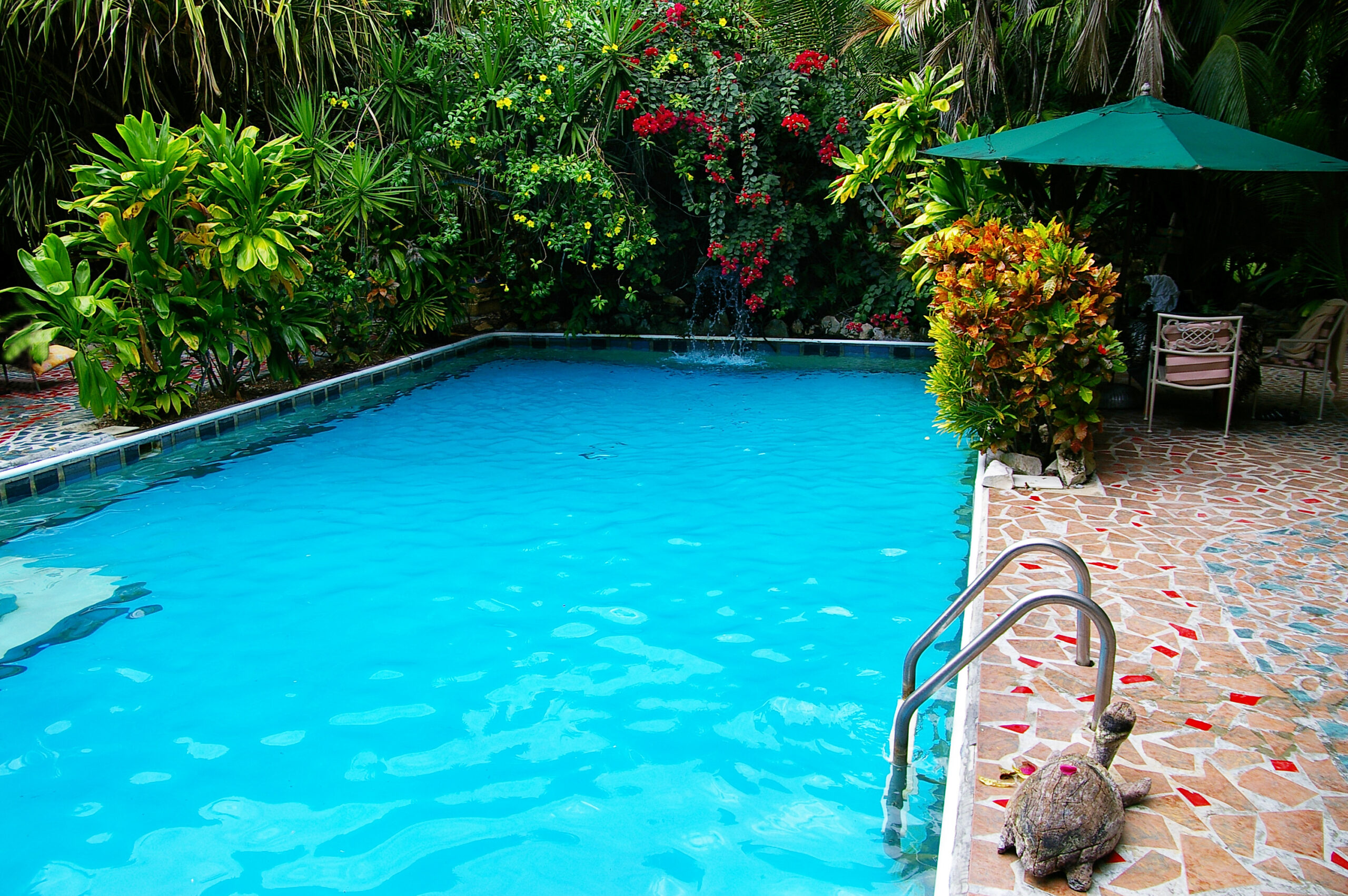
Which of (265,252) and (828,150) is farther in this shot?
(828,150)

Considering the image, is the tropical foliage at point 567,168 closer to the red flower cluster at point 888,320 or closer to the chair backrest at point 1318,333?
the red flower cluster at point 888,320

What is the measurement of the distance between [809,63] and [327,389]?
7.19 meters

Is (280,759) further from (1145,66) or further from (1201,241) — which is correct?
(1201,241)

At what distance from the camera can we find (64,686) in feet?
14.1

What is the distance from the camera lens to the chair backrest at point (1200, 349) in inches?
273

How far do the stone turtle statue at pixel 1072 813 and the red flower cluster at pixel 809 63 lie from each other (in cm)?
1078

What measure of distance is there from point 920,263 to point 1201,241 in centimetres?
287

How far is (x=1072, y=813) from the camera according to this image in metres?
2.48

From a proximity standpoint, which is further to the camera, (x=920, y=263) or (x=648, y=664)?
(x=920, y=263)

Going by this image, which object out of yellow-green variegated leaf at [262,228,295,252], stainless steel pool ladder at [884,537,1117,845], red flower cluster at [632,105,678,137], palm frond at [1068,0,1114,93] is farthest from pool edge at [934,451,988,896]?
red flower cluster at [632,105,678,137]

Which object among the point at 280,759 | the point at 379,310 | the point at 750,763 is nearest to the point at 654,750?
the point at 750,763

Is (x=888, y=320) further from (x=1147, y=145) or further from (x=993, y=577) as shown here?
(x=993, y=577)

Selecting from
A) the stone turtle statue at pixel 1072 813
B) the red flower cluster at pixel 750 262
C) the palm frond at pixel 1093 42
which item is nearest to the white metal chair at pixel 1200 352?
the palm frond at pixel 1093 42

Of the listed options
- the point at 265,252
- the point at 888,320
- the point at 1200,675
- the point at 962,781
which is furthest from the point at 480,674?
the point at 888,320
